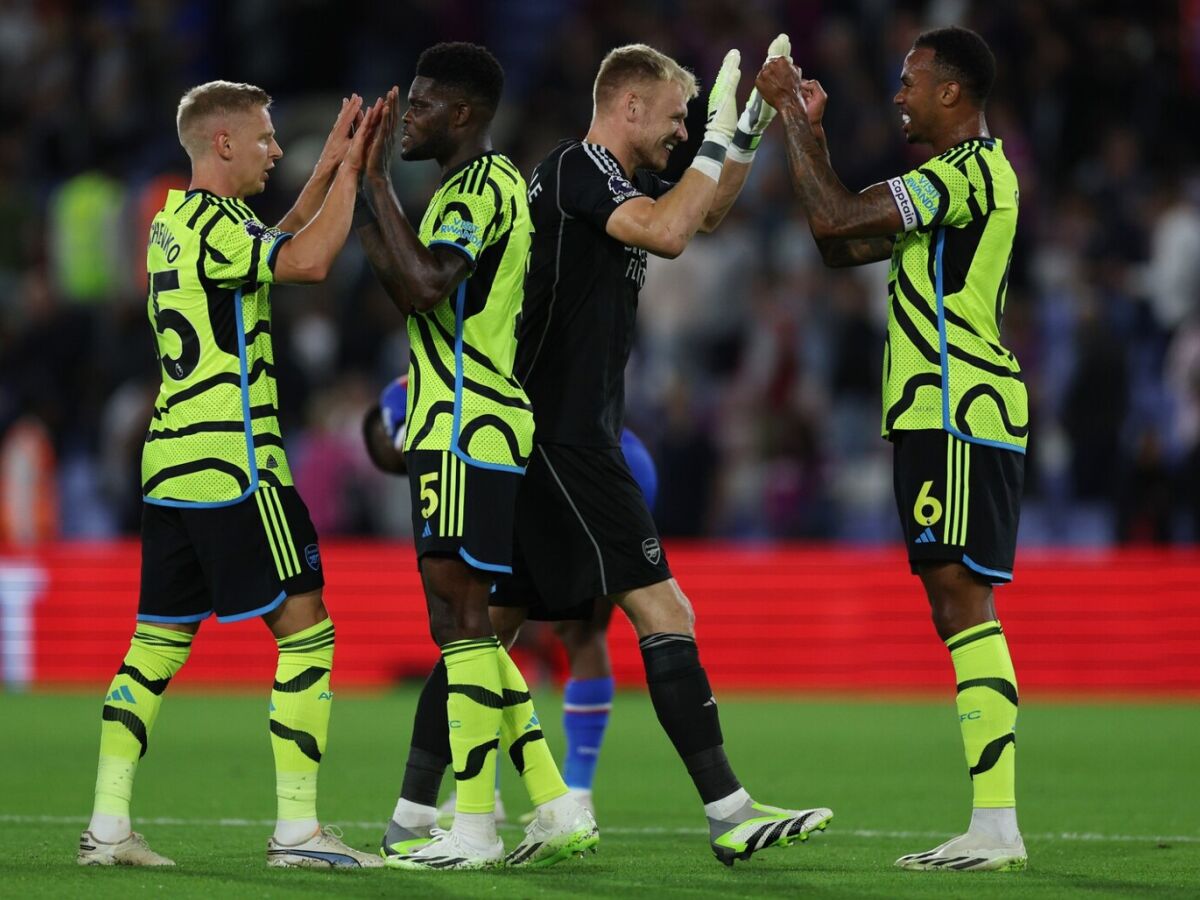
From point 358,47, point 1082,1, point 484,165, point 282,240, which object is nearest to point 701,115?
point 484,165

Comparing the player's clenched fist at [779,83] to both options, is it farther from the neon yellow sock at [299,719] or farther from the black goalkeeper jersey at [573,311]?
the neon yellow sock at [299,719]

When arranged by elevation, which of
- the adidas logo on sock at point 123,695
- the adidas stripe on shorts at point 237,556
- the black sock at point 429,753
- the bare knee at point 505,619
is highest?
the adidas stripe on shorts at point 237,556

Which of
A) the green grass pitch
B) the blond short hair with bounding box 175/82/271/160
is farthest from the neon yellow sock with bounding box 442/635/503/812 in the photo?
the blond short hair with bounding box 175/82/271/160

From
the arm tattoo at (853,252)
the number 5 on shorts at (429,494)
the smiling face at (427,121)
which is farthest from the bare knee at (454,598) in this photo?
the arm tattoo at (853,252)

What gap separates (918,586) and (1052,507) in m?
1.92

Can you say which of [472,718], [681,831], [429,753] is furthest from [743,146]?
[681,831]

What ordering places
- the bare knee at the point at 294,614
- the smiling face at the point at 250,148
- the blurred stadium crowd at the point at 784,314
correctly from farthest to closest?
the blurred stadium crowd at the point at 784,314 → the smiling face at the point at 250,148 → the bare knee at the point at 294,614

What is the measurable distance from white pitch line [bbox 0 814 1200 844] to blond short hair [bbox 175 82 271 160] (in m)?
2.87

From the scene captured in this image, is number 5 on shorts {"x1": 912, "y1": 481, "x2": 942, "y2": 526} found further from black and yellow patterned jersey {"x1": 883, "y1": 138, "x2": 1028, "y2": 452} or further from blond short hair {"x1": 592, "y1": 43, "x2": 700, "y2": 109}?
blond short hair {"x1": 592, "y1": 43, "x2": 700, "y2": 109}

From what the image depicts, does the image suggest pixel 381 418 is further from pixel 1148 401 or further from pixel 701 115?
pixel 1148 401

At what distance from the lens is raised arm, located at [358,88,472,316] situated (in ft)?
21.7

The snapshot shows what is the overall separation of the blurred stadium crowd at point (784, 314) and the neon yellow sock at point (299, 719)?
10119 millimetres

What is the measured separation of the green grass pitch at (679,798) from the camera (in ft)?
20.9

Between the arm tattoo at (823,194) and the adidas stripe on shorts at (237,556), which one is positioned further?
the arm tattoo at (823,194)
